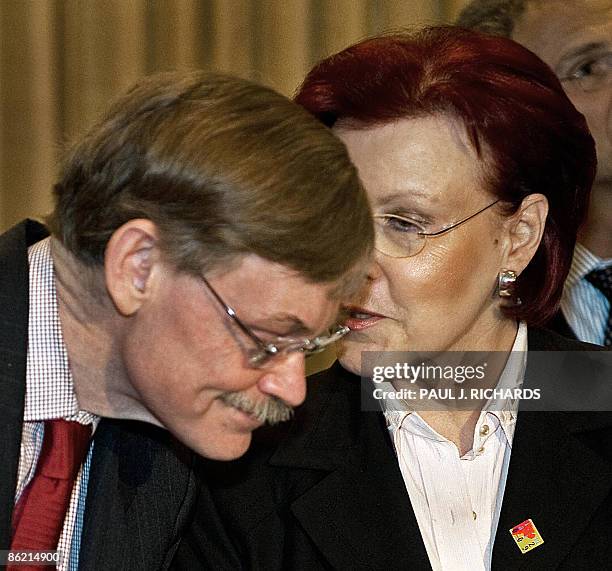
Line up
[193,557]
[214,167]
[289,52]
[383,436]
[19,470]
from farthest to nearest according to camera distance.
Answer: [289,52] → [383,436] → [193,557] → [19,470] → [214,167]

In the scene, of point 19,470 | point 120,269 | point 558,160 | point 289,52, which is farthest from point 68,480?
point 289,52

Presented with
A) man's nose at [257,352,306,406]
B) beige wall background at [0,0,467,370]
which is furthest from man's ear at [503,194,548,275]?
beige wall background at [0,0,467,370]

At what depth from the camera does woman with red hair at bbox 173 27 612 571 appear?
1.78 meters

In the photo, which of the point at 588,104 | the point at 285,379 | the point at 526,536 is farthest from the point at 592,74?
the point at 285,379

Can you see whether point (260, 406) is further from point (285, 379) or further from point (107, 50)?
point (107, 50)

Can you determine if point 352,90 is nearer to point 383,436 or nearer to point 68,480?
point 383,436

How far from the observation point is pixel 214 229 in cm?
136

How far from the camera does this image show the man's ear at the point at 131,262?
4.50 ft

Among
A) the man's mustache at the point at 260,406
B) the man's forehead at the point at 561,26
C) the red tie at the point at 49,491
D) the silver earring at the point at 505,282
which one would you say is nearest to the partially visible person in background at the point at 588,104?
the man's forehead at the point at 561,26

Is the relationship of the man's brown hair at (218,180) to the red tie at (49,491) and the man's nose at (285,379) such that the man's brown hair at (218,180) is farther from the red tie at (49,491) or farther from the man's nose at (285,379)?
the red tie at (49,491)

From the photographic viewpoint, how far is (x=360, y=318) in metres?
1.82

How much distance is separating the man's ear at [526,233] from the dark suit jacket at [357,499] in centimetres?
28

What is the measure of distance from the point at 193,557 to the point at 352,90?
2.68 ft

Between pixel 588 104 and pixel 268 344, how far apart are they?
4.39 ft
